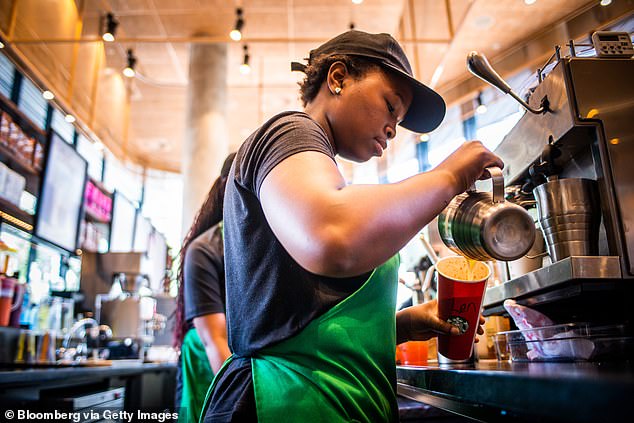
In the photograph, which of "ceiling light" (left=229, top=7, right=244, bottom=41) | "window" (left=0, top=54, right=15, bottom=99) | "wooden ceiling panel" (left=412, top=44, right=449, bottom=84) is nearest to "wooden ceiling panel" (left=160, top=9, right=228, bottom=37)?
"ceiling light" (left=229, top=7, right=244, bottom=41)

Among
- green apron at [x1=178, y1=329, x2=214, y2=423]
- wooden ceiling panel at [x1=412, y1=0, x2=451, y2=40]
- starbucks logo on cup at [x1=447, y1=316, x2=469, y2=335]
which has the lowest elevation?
green apron at [x1=178, y1=329, x2=214, y2=423]

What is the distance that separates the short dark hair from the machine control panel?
67 cm

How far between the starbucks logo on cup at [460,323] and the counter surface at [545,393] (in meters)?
0.25

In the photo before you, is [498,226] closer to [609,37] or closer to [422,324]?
[422,324]

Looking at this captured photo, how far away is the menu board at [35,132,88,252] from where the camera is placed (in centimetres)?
452

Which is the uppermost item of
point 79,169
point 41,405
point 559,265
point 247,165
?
point 79,169

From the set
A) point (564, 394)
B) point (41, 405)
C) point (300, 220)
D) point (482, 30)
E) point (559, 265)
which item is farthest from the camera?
point (482, 30)

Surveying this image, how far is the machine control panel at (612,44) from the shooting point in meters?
1.31

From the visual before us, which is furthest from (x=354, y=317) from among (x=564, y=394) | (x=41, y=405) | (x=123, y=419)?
(x=123, y=419)

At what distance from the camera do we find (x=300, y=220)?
0.75 m

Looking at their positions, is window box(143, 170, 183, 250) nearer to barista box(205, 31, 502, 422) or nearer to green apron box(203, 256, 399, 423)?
barista box(205, 31, 502, 422)

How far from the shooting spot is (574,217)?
120 centimetres

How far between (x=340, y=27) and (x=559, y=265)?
5.64 m

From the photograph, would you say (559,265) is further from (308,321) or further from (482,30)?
(482,30)
